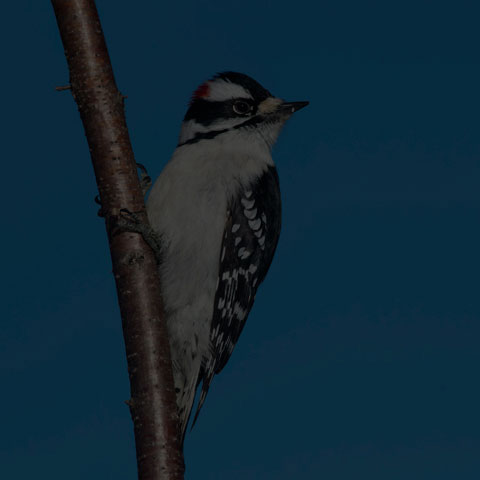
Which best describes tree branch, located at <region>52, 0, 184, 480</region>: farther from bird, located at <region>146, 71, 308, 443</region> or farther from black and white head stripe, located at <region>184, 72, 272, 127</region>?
black and white head stripe, located at <region>184, 72, 272, 127</region>

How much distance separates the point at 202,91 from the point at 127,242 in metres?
2.04

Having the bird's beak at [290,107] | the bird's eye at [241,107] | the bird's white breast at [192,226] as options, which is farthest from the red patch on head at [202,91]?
the bird's white breast at [192,226]

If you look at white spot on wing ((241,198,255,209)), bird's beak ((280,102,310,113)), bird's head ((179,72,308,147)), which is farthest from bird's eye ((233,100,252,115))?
white spot on wing ((241,198,255,209))

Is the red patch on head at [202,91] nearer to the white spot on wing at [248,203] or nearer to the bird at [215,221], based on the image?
the bird at [215,221]

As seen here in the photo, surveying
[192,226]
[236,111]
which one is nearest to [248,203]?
[192,226]

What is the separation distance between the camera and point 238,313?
4621 millimetres

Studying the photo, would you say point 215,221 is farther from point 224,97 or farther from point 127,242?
point 224,97

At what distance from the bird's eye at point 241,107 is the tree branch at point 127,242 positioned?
1516mm

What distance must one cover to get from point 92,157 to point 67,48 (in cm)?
59

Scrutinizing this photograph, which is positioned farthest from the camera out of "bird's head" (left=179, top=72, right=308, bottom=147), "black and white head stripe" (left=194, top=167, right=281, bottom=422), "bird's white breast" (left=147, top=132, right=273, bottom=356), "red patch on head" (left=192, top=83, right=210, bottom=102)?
"red patch on head" (left=192, top=83, right=210, bottom=102)

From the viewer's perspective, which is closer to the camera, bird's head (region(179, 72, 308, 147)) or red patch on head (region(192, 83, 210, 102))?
bird's head (region(179, 72, 308, 147))

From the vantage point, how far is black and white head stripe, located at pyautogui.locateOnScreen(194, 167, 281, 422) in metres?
4.30

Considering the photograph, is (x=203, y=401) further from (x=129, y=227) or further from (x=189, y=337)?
(x=129, y=227)

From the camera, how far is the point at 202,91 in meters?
4.98
